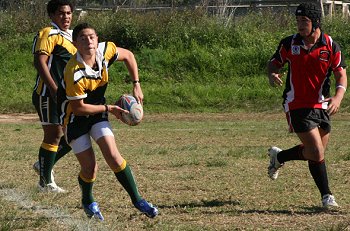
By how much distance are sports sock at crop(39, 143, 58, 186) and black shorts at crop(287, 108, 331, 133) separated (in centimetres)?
268

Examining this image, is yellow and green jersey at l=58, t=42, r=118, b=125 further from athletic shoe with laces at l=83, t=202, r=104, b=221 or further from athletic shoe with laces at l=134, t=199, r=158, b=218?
athletic shoe with laces at l=134, t=199, r=158, b=218

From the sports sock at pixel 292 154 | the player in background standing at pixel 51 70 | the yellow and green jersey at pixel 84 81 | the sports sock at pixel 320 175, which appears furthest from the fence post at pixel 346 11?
the yellow and green jersey at pixel 84 81

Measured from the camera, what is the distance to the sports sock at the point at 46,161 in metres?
9.12

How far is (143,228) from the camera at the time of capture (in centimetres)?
687

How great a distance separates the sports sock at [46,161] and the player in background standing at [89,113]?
177 centimetres

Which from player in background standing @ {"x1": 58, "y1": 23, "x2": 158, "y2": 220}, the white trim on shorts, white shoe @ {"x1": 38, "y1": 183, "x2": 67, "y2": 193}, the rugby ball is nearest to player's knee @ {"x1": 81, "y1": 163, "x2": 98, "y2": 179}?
player in background standing @ {"x1": 58, "y1": 23, "x2": 158, "y2": 220}

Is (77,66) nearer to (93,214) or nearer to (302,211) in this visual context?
(93,214)

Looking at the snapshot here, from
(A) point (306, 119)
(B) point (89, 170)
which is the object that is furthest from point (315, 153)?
(B) point (89, 170)

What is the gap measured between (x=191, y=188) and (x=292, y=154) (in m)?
1.24

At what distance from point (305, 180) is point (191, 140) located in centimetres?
592

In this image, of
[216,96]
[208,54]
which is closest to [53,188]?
[216,96]

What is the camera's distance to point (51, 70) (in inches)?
350

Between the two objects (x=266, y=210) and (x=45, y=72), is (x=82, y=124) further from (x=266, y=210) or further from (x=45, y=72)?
(x=266, y=210)

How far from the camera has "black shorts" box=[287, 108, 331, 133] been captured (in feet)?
26.0
